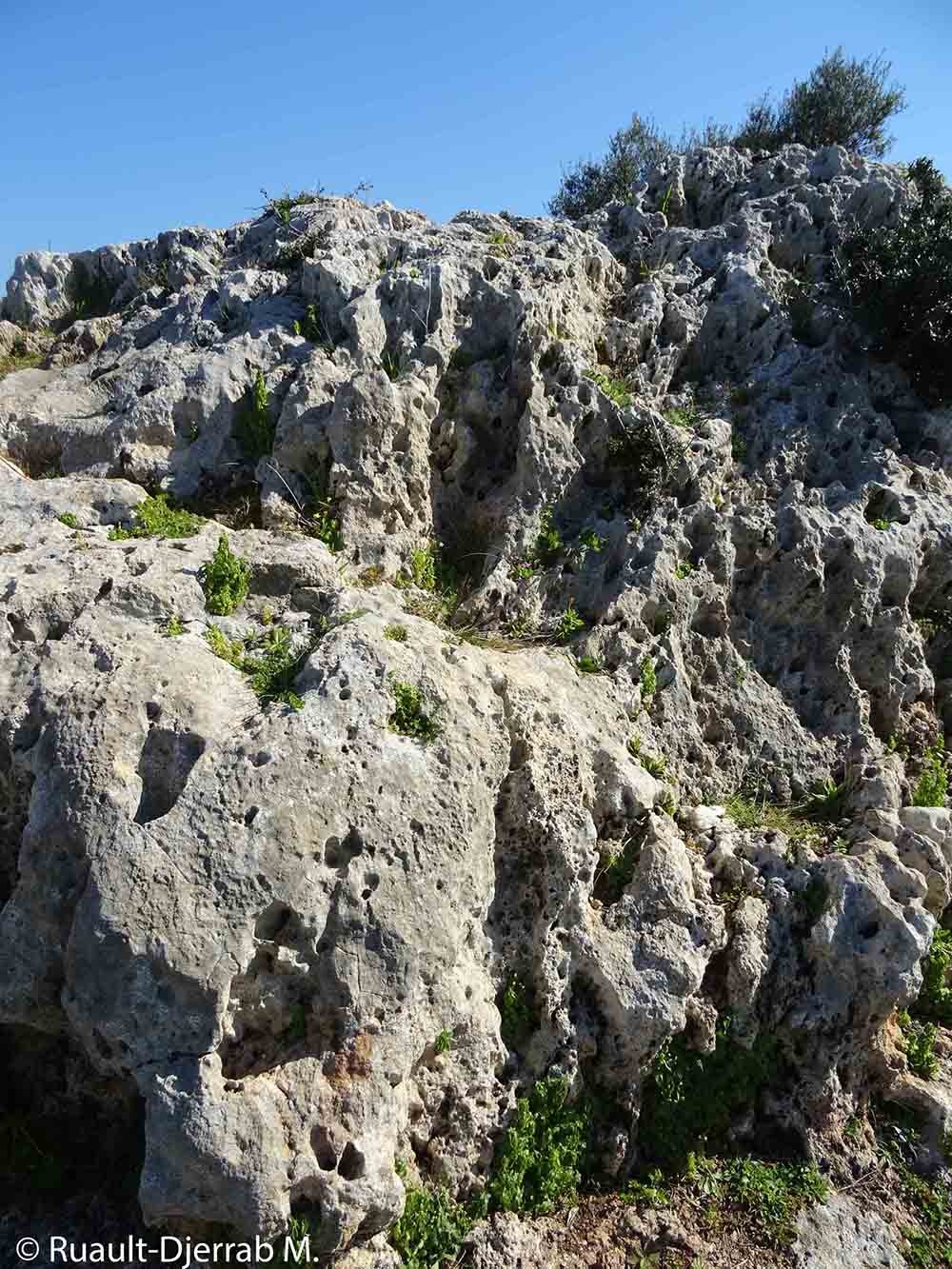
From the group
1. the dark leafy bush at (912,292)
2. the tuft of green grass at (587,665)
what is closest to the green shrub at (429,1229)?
the tuft of green grass at (587,665)

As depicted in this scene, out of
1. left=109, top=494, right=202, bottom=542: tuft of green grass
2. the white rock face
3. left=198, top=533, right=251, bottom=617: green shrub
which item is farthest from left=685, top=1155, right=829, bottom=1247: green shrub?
left=109, top=494, right=202, bottom=542: tuft of green grass

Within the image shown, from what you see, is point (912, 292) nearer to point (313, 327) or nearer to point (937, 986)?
point (313, 327)

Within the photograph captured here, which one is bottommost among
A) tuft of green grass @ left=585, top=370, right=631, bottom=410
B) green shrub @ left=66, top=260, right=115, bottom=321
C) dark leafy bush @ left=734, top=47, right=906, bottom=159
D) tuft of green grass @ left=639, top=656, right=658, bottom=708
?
tuft of green grass @ left=639, top=656, right=658, bottom=708

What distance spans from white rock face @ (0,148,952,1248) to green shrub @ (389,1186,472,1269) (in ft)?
0.69

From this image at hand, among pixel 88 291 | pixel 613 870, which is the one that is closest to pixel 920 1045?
pixel 613 870

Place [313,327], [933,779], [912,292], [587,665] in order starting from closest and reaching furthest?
[587,665] < [933,779] < [313,327] < [912,292]

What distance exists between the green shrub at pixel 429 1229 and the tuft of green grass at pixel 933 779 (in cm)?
658

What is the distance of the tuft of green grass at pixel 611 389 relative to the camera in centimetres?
1015

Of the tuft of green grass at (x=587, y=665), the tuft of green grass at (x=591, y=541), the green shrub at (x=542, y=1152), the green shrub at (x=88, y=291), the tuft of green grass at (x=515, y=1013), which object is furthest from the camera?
the green shrub at (x=88, y=291)

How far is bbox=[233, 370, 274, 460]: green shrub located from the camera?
31.2 ft

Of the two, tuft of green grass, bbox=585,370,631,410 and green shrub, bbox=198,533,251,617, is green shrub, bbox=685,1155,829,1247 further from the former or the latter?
tuft of green grass, bbox=585,370,631,410

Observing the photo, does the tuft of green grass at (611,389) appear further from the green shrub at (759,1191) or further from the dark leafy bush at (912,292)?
the green shrub at (759,1191)

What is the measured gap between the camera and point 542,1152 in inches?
260

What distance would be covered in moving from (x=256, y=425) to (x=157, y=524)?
202 centimetres
